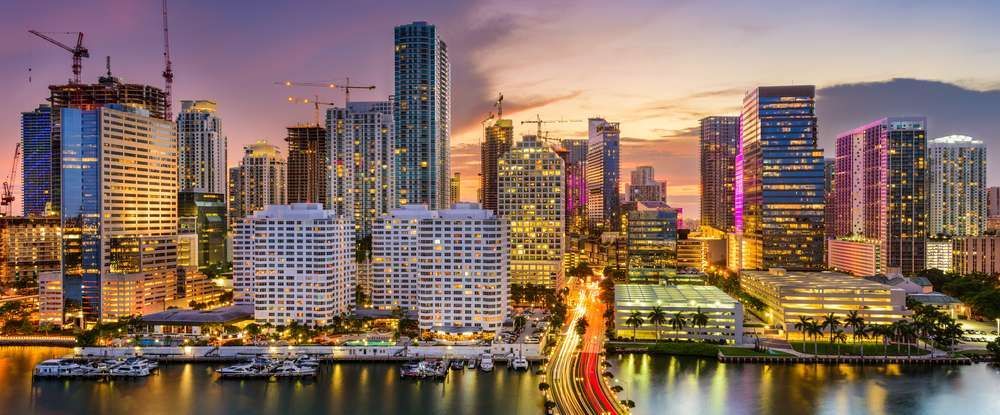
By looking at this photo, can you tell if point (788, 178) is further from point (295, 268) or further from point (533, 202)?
point (295, 268)

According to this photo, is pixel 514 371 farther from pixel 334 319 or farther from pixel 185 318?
pixel 185 318

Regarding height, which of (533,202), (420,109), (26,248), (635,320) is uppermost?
(420,109)

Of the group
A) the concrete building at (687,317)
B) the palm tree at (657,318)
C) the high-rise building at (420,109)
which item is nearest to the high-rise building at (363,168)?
the high-rise building at (420,109)

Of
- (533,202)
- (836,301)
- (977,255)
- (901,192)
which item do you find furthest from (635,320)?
(977,255)

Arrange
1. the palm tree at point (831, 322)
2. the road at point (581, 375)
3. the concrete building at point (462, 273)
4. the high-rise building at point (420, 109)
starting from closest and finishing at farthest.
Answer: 1. the road at point (581, 375)
2. the palm tree at point (831, 322)
3. the concrete building at point (462, 273)
4. the high-rise building at point (420, 109)

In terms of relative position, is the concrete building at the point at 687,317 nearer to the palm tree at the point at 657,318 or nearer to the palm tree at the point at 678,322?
the palm tree at the point at 657,318

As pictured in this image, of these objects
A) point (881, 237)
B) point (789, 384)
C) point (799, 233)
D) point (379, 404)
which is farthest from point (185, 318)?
point (881, 237)
